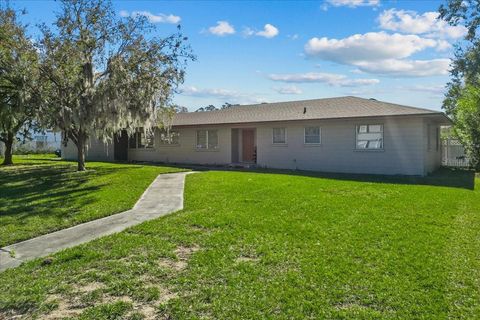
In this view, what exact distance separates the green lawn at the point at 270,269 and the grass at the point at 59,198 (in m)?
1.76

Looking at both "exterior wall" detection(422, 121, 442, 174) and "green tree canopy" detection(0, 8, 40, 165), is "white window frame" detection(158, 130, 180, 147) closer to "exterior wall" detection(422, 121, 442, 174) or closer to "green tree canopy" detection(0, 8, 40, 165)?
"green tree canopy" detection(0, 8, 40, 165)

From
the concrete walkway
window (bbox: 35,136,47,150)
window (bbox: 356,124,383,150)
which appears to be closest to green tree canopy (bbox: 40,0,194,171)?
the concrete walkway

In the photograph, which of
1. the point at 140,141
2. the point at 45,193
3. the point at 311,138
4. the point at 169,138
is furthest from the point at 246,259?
the point at 140,141

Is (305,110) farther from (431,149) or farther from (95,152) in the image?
(95,152)

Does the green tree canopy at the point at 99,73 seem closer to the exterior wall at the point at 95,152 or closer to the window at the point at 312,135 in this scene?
the window at the point at 312,135

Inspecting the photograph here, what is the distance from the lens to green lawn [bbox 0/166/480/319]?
12.6 feet

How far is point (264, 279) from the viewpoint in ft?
14.8

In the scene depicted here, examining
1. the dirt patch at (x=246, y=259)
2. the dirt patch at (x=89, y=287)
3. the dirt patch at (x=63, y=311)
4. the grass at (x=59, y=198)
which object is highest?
the grass at (x=59, y=198)

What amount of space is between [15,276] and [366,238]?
16.2 ft

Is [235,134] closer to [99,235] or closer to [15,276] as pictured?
[99,235]

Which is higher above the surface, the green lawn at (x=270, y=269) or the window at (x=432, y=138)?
the window at (x=432, y=138)

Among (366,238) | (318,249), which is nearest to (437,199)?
(366,238)

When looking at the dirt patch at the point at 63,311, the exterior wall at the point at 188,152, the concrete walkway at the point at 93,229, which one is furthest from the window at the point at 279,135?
the dirt patch at the point at 63,311

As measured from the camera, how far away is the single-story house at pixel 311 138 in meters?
15.5
